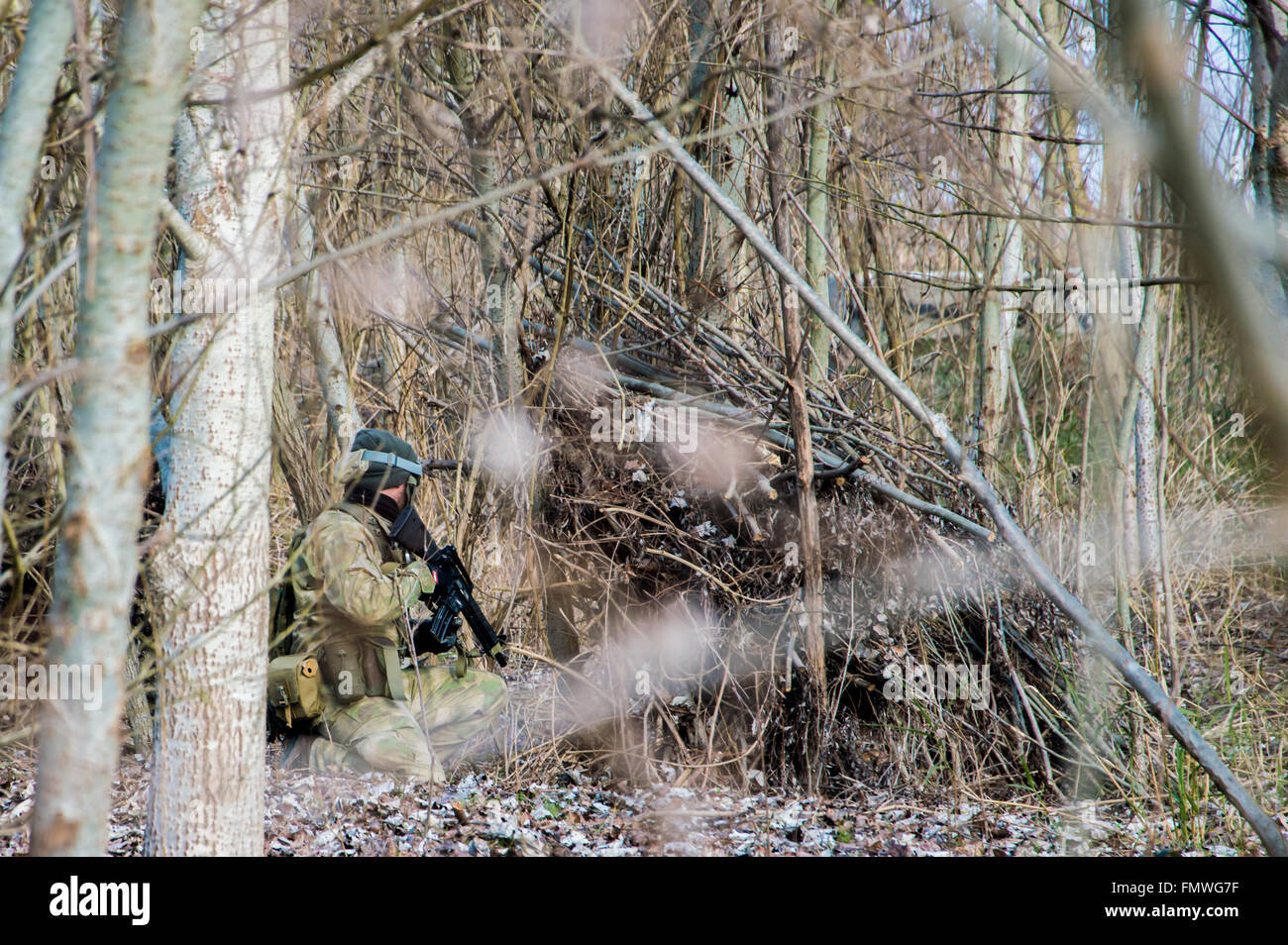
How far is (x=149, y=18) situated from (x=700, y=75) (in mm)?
3038

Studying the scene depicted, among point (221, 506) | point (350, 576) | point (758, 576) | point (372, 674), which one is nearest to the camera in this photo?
point (221, 506)

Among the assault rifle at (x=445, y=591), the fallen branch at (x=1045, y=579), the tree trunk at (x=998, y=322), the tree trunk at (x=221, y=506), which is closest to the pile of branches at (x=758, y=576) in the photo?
the assault rifle at (x=445, y=591)

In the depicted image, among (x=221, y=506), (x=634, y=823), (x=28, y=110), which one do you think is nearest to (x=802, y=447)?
(x=634, y=823)

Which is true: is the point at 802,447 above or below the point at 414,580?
above

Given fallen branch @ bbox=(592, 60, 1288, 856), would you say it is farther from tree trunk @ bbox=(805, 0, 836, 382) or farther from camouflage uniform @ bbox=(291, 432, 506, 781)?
camouflage uniform @ bbox=(291, 432, 506, 781)

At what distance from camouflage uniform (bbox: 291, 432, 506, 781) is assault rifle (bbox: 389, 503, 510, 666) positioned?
122mm

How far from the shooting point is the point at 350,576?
4.04 m

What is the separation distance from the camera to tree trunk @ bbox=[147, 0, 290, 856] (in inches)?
101

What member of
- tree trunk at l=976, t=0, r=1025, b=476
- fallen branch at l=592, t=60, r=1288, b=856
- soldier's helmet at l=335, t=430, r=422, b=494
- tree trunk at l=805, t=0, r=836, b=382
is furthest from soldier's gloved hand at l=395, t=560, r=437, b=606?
tree trunk at l=976, t=0, r=1025, b=476

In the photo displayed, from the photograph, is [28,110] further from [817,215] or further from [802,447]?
[817,215]

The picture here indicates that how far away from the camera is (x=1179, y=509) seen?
5312mm

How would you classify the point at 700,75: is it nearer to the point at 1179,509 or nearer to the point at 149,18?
the point at 149,18

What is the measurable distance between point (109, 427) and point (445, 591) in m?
2.72
